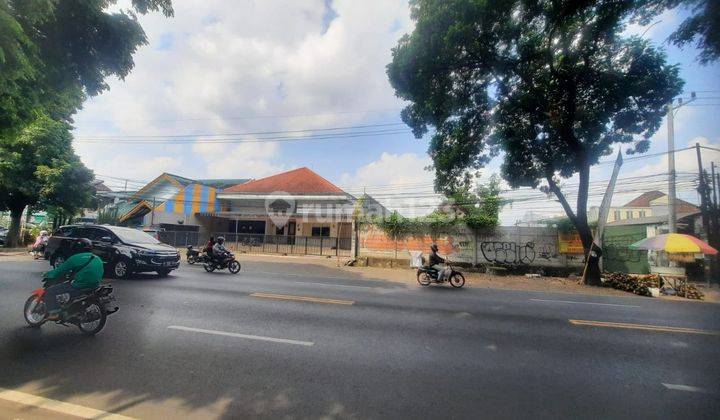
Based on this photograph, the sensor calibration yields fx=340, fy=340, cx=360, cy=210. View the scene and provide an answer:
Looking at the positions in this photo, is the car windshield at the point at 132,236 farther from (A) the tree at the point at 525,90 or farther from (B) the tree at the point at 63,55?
(A) the tree at the point at 525,90

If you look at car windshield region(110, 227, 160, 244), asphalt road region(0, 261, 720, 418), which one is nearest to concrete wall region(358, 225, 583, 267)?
asphalt road region(0, 261, 720, 418)

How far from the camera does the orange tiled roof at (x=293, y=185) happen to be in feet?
98.3

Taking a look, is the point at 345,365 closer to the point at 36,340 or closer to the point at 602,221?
the point at 36,340

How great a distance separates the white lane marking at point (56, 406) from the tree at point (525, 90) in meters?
13.2

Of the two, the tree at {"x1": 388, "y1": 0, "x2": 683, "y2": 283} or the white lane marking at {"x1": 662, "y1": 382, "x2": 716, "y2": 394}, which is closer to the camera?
the white lane marking at {"x1": 662, "y1": 382, "x2": 716, "y2": 394}

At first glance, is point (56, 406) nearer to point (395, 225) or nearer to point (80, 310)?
point (80, 310)

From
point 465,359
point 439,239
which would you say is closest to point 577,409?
point 465,359

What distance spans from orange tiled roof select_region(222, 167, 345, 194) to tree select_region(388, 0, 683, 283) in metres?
14.7

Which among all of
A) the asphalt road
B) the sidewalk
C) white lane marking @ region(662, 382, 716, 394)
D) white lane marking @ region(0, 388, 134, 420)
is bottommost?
the sidewalk

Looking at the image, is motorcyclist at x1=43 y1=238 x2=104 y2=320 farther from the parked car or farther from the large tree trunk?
the large tree trunk

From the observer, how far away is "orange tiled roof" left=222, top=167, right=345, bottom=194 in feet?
98.3

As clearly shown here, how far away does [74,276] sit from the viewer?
210 inches

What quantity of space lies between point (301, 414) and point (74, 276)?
459 centimetres

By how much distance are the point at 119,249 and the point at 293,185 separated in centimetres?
2049
